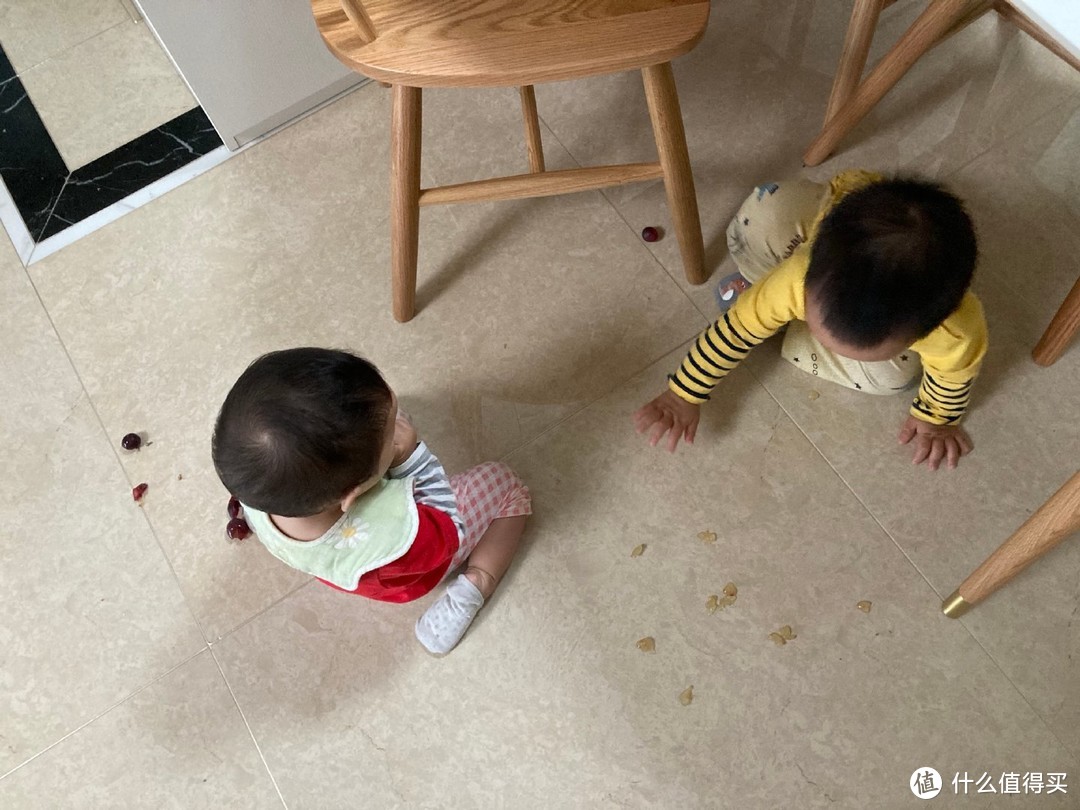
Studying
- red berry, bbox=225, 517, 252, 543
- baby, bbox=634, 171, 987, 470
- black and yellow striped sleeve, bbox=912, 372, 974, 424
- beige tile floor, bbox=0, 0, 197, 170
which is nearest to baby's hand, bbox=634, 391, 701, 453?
baby, bbox=634, 171, 987, 470

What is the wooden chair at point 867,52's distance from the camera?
1148mm

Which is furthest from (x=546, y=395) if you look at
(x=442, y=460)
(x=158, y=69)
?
(x=158, y=69)

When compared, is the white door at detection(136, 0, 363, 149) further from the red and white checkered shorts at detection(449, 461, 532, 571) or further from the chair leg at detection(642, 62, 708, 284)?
the red and white checkered shorts at detection(449, 461, 532, 571)

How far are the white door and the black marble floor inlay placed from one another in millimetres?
108

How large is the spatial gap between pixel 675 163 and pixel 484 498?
0.48 m

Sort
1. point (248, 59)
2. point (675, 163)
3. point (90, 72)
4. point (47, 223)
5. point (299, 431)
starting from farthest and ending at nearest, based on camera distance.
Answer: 1. point (90, 72)
2. point (47, 223)
3. point (248, 59)
4. point (675, 163)
5. point (299, 431)

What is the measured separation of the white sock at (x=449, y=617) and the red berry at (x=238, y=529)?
10.7 inches

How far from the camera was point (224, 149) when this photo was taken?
1444 mm

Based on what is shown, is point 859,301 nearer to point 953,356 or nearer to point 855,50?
point 953,356

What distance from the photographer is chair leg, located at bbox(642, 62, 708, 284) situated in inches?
39.0

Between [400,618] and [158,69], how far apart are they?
1040 millimetres

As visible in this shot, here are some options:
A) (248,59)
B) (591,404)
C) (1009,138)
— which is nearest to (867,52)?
(1009,138)

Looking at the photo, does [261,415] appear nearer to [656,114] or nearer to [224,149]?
[656,114]

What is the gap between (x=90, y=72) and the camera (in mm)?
1526
